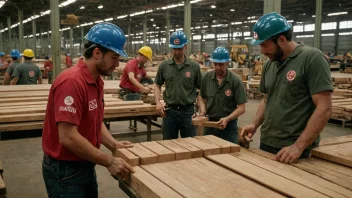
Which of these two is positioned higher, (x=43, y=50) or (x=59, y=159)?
(x=43, y=50)

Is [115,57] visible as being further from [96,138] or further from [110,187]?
[110,187]

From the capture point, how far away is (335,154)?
2.84m

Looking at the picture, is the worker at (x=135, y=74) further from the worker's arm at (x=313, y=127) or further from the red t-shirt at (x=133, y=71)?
the worker's arm at (x=313, y=127)

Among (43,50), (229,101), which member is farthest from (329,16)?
(229,101)

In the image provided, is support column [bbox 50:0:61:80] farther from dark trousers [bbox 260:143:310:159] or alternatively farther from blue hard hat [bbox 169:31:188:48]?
dark trousers [bbox 260:143:310:159]

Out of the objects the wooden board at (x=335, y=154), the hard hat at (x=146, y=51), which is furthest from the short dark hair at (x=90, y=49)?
the hard hat at (x=146, y=51)

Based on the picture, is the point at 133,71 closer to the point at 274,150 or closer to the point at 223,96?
the point at 223,96

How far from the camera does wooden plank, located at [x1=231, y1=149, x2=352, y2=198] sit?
83.9 inches

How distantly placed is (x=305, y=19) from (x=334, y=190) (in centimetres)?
3796

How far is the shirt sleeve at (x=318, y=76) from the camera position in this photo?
269cm

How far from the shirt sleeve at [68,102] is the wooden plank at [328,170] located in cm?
159

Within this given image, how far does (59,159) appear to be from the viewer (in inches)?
96.7

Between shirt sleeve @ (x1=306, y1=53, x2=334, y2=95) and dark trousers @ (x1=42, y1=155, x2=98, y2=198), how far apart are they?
184 cm

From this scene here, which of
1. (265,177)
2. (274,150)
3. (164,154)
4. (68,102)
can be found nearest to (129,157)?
(164,154)
